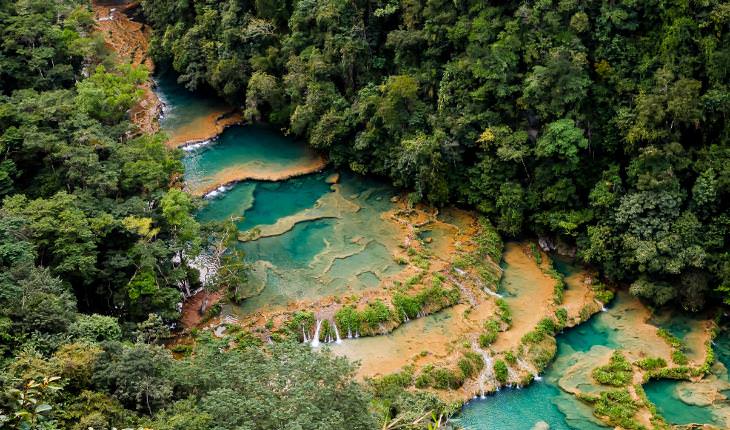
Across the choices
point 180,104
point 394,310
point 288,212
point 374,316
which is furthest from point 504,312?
point 180,104

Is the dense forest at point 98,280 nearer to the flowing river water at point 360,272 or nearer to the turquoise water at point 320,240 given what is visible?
the flowing river water at point 360,272

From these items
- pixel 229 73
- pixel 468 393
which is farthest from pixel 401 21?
pixel 468 393

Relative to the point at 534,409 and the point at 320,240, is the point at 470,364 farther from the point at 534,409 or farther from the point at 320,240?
the point at 320,240

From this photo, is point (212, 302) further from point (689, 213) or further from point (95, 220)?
point (689, 213)

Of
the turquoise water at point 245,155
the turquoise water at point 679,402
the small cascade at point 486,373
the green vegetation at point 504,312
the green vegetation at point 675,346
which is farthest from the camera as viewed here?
the turquoise water at point 245,155

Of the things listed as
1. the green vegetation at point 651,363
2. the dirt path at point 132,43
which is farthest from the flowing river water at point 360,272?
the dirt path at point 132,43

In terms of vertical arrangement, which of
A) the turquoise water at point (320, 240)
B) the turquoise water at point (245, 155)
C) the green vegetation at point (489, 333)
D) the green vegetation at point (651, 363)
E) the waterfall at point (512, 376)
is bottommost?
the waterfall at point (512, 376)
